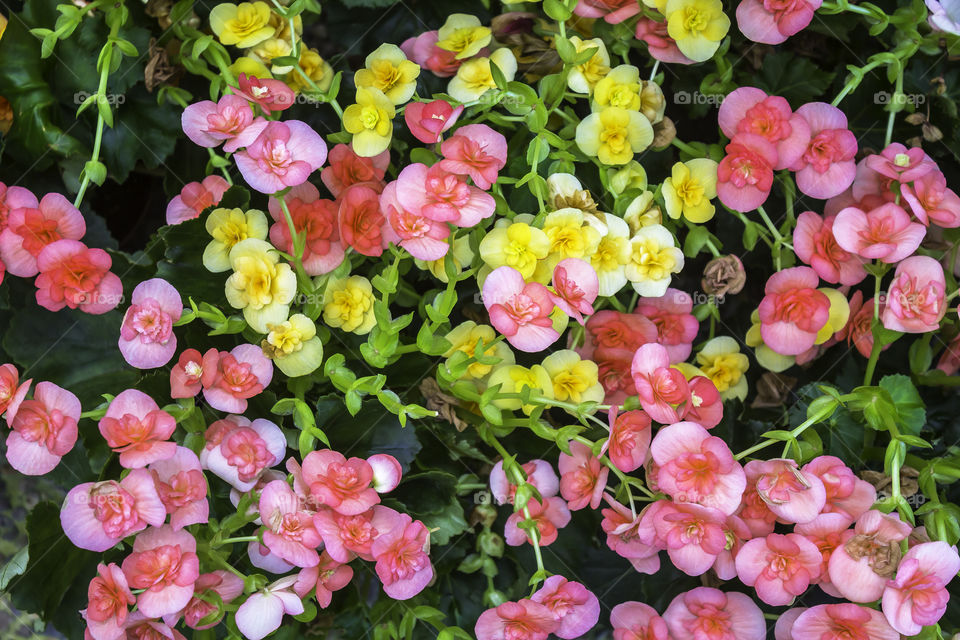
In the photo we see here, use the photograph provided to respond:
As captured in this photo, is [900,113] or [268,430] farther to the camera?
[900,113]

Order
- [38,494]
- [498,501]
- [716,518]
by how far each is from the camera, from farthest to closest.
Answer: [38,494] < [498,501] < [716,518]

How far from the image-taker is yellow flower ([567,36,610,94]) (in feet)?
2.98

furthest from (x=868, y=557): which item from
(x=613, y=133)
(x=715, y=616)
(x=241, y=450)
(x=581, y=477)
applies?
(x=241, y=450)

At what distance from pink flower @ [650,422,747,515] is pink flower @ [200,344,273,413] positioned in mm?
406

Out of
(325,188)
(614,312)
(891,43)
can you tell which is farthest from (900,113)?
(325,188)

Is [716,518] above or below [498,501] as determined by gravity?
above

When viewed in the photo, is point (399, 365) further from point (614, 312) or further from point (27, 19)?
point (27, 19)

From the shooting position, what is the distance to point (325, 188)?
0.99m

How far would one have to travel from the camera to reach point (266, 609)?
30.3 inches

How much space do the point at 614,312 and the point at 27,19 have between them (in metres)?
0.79

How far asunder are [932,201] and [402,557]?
0.68 m

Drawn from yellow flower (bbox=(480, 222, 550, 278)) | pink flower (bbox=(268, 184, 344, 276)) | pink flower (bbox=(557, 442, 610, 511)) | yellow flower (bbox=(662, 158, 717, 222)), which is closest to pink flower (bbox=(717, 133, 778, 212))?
yellow flower (bbox=(662, 158, 717, 222))

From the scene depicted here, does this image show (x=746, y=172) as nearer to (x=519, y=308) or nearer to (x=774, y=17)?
(x=774, y=17)

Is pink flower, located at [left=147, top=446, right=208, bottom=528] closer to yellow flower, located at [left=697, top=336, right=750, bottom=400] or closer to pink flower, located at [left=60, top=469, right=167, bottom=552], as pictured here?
pink flower, located at [left=60, top=469, right=167, bottom=552]
